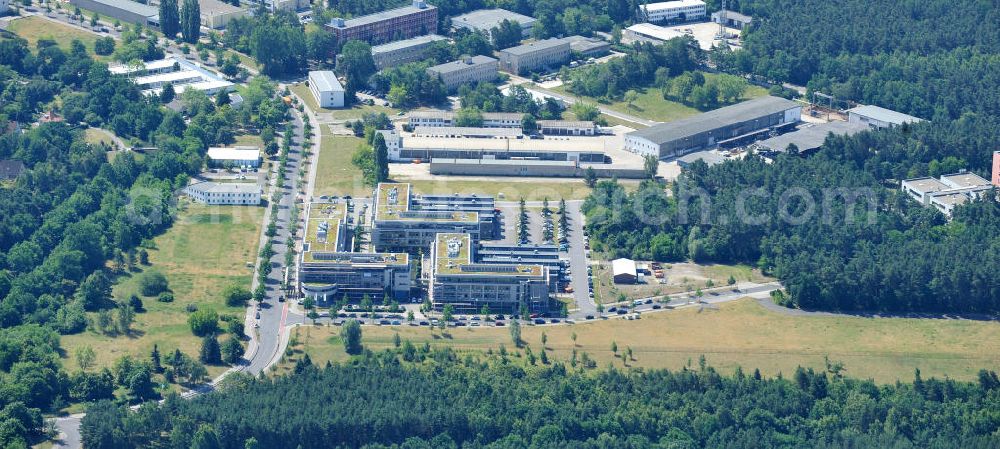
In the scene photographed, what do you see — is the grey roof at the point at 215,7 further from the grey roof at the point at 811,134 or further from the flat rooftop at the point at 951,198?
the flat rooftop at the point at 951,198

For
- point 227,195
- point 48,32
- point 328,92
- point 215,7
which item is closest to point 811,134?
point 328,92

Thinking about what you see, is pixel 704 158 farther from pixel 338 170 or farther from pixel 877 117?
pixel 338 170

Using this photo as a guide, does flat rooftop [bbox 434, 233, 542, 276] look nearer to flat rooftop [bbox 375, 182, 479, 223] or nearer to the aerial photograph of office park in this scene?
the aerial photograph of office park

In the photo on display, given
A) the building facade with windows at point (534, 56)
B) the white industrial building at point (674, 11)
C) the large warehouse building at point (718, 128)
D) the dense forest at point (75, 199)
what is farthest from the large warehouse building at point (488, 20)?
the large warehouse building at point (718, 128)

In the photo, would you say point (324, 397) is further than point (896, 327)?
No

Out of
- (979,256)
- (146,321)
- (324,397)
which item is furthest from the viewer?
(979,256)

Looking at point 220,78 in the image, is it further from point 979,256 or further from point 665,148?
point 979,256

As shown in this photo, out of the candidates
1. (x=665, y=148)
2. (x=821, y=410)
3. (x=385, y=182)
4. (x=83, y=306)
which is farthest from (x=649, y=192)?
(x=83, y=306)
